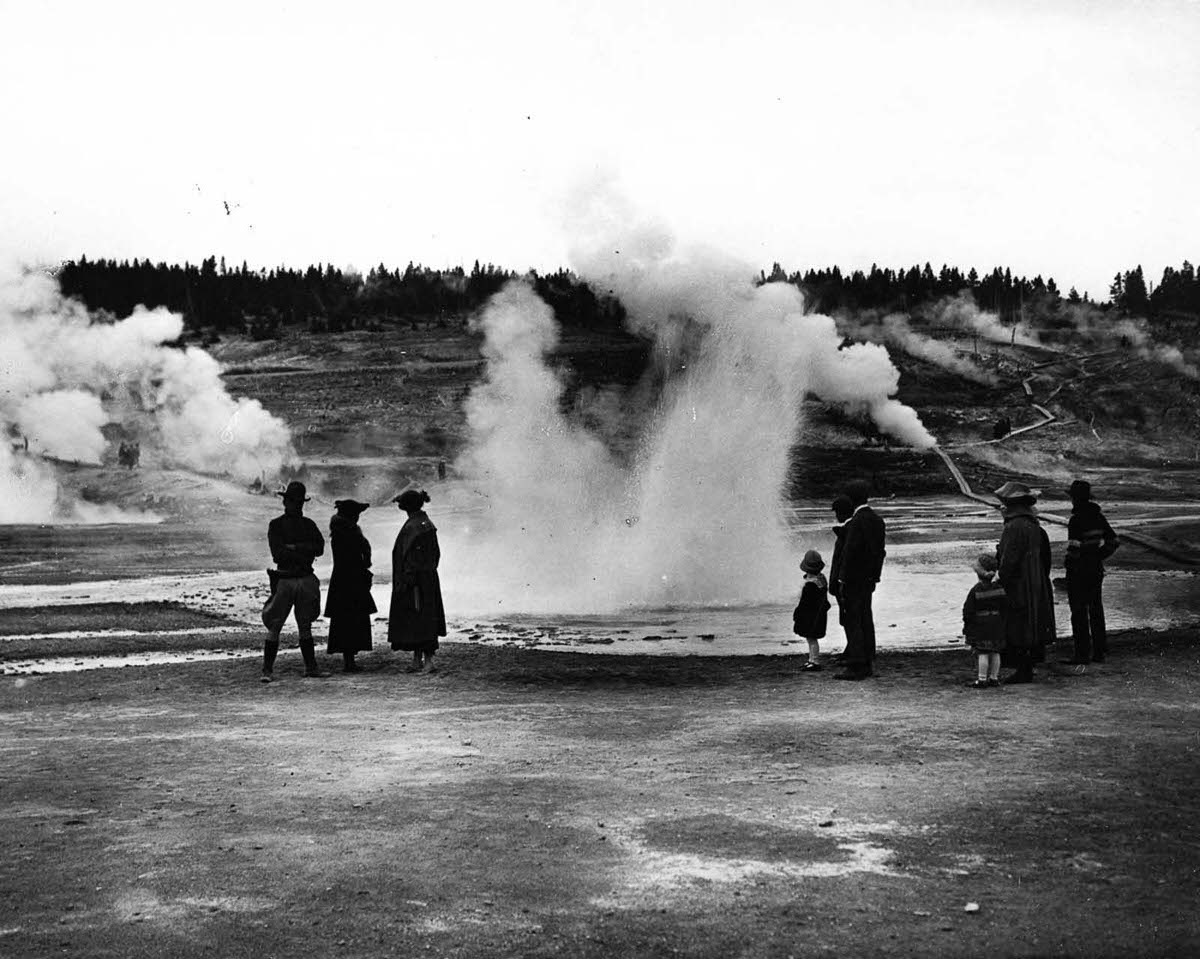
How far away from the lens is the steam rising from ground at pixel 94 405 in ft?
273

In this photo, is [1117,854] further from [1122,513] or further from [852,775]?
[1122,513]

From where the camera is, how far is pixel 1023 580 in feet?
47.1

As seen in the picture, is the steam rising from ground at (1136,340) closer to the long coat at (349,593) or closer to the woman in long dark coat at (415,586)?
the woman in long dark coat at (415,586)

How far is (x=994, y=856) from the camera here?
313 inches

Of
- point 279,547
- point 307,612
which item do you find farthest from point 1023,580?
point 279,547

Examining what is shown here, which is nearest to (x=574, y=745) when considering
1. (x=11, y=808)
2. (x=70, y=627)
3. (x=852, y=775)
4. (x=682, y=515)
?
(x=852, y=775)

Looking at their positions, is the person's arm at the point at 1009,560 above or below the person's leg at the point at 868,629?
above

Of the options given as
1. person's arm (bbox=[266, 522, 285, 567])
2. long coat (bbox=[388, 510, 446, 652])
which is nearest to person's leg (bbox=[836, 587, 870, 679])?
long coat (bbox=[388, 510, 446, 652])

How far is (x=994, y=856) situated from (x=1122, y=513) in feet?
183

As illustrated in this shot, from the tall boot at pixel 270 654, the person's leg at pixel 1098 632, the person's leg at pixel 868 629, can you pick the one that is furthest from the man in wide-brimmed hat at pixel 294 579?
the person's leg at pixel 1098 632

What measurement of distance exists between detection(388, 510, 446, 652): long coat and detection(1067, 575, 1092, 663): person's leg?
6819 mm

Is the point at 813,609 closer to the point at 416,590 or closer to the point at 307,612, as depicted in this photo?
the point at 416,590

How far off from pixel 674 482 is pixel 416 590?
54.0 ft

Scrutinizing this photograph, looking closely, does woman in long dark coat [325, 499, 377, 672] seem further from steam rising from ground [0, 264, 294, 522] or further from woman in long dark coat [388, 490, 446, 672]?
steam rising from ground [0, 264, 294, 522]
